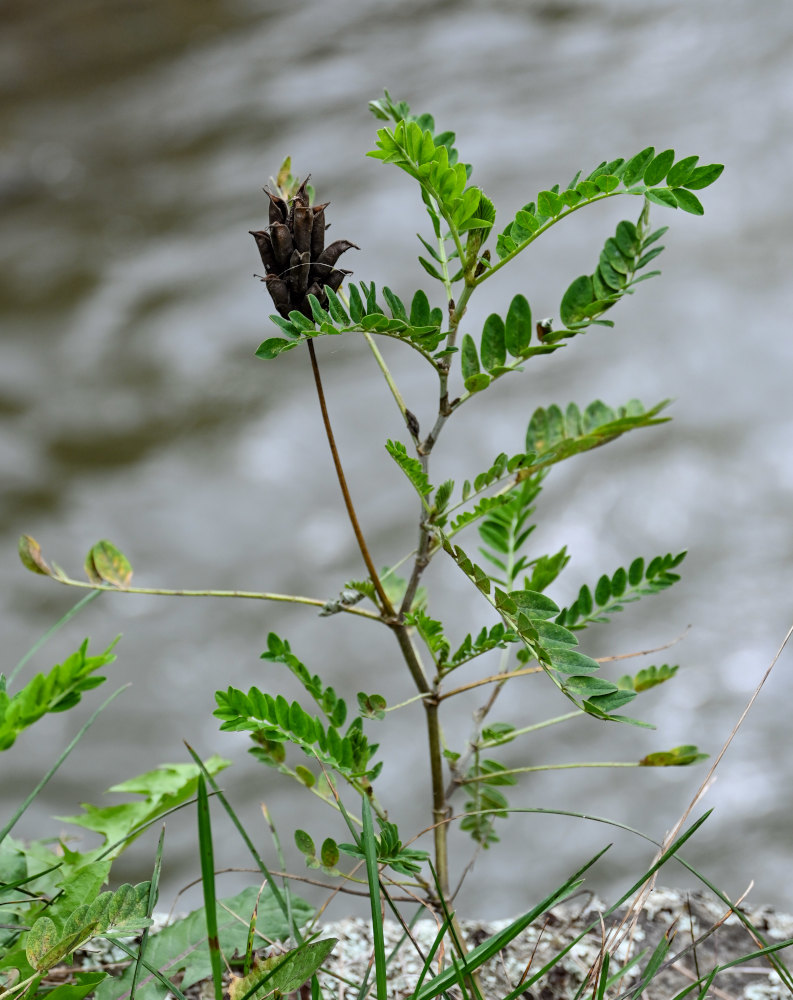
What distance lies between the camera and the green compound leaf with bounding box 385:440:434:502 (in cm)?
57

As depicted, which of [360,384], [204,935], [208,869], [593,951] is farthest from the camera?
[360,384]

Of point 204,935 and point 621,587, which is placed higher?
point 621,587

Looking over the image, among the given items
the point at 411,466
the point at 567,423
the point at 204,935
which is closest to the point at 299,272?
the point at 411,466

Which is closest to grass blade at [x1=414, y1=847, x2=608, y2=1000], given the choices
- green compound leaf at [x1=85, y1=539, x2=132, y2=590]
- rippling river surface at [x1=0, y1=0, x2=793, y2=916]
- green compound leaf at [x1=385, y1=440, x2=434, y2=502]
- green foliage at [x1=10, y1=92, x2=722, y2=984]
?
green foliage at [x1=10, y1=92, x2=722, y2=984]

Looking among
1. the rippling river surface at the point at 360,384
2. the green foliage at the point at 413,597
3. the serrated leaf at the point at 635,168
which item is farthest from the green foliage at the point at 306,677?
the rippling river surface at the point at 360,384

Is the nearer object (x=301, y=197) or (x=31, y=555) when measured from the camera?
(x=301, y=197)

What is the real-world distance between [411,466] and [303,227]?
0.15 metres

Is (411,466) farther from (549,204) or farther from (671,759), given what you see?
(671,759)

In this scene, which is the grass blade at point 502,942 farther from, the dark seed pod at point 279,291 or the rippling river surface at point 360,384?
the rippling river surface at point 360,384

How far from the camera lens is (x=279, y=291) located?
0.55 metres

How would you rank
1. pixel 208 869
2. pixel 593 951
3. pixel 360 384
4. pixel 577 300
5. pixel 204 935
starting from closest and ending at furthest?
pixel 208 869, pixel 577 300, pixel 204 935, pixel 593 951, pixel 360 384

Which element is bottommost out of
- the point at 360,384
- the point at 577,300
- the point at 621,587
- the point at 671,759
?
the point at 671,759

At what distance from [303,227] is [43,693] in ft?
1.15

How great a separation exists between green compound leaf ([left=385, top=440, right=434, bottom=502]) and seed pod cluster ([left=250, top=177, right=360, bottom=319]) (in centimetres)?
9
